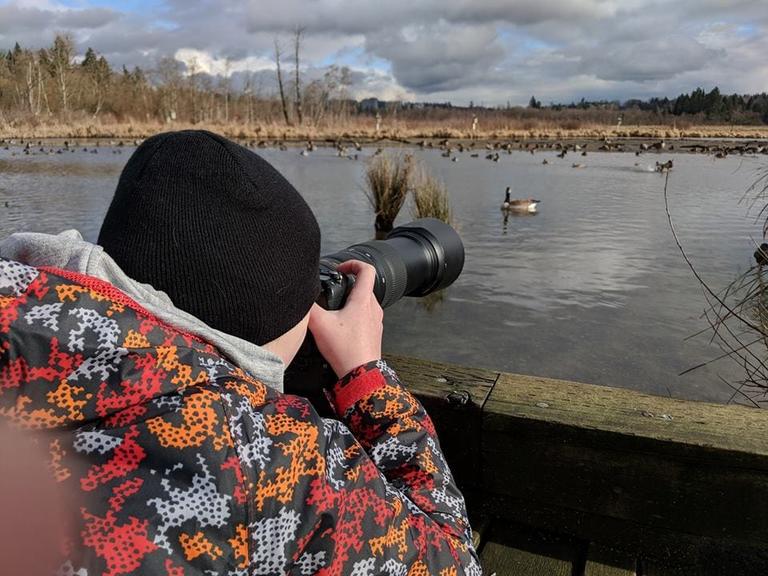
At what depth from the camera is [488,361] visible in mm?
3564

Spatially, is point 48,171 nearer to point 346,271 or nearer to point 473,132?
point 346,271

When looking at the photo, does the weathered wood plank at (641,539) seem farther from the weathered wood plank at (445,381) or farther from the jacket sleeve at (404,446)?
the jacket sleeve at (404,446)

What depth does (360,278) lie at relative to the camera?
99 cm

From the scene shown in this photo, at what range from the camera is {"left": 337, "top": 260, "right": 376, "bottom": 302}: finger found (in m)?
0.93

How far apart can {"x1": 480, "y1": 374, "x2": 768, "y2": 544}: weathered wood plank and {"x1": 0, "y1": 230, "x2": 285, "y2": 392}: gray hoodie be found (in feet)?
2.50

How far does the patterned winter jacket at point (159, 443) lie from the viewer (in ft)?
1.54

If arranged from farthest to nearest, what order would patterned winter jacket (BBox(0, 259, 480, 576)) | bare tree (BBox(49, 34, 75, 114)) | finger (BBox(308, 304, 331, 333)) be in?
bare tree (BBox(49, 34, 75, 114)) → finger (BBox(308, 304, 331, 333)) → patterned winter jacket (BBox(0, 259, 480, 576))

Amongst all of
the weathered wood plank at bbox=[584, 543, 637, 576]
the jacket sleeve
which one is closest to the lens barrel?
the jacket sleeve

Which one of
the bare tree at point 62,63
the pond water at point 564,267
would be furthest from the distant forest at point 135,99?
the pond water at point 564,267

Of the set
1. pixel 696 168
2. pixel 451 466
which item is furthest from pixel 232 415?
pixel 696 168

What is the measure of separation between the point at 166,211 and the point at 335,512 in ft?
1.09

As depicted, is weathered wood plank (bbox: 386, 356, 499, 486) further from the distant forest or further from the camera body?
the distant forest

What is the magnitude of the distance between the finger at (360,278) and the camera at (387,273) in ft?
0.07

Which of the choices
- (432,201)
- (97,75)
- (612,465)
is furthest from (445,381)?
(97,75)
